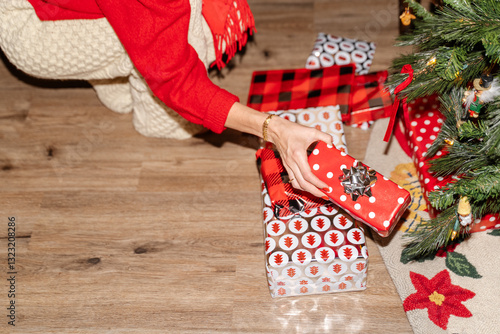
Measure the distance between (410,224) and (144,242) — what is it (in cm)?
75

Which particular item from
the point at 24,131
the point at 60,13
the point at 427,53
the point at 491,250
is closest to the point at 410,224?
the point at 491,250

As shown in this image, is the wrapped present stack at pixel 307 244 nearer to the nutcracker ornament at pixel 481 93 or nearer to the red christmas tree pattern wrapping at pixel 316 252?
the red christmas tree pattern wrapping at pixel 316 252

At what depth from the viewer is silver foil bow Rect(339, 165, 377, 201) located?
1098 mm

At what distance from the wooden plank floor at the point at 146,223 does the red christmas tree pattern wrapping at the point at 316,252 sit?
64mm

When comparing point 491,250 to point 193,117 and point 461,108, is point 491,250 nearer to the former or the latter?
point 461,108

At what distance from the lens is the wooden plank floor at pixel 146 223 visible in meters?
1.27

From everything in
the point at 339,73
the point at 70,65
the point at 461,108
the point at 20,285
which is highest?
the point at 461,108

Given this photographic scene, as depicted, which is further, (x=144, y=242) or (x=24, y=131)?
(x=24, y=131)

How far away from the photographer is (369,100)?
5.11ft

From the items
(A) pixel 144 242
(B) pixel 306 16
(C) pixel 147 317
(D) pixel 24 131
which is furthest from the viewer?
(B) pixel 306 16

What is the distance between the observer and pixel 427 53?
109cm

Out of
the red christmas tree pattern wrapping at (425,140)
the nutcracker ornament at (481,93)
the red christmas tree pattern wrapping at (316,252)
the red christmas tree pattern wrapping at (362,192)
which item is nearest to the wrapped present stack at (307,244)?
the red christmas tree pattern wrapping at (316,252)

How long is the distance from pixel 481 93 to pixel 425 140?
1.17ft

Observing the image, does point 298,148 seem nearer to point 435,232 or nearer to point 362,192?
point 362,192
